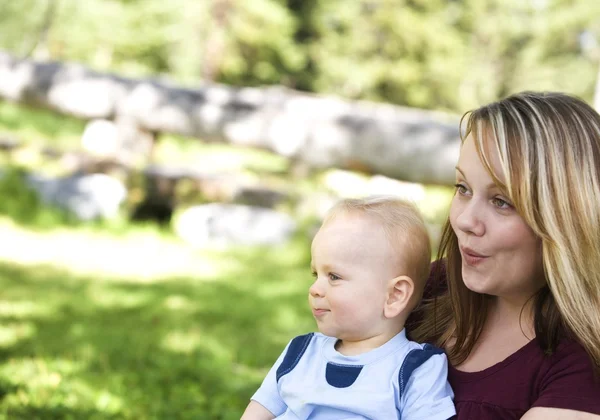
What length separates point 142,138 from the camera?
29.0 ft

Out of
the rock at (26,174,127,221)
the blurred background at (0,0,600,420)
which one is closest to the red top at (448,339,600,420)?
the blurred background at (0,0,600,420)

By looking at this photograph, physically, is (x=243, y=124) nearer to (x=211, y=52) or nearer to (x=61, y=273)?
(x=61, y=273)

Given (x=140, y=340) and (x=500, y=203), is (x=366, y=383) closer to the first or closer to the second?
(x=500, y=203)

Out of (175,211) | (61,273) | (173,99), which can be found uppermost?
(173,99)

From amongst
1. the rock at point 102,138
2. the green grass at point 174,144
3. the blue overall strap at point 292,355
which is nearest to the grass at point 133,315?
the rock at point 102,138

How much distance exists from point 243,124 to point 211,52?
12.6 m

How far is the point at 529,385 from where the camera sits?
65.3 inches

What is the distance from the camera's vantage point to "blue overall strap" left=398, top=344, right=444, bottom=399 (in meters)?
1.78

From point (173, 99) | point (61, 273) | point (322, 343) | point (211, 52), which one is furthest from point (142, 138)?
point (211, 52)

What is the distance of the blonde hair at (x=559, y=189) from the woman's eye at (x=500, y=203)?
0.04 meters

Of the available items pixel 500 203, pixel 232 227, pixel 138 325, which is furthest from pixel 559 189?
pixel 232 227

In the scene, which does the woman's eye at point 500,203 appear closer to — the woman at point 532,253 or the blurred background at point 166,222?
the woman at point 532,253

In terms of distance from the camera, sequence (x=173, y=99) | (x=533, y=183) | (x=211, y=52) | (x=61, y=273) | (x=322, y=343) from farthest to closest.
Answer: (x=211, y=52)
(x=173, y=99)
(x=61, y=273)
(x=322, y=343)
(x=533, y=183)

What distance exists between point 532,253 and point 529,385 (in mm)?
280
